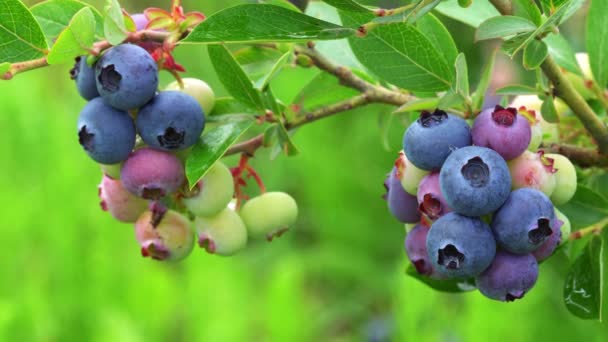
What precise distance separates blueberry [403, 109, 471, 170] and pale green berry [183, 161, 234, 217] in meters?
0.16

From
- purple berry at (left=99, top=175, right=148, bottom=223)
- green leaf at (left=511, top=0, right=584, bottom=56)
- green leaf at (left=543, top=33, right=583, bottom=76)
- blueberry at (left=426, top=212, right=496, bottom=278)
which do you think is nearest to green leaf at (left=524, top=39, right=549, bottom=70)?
green leaf at (left=511, top=0, right=584, bottom=56)

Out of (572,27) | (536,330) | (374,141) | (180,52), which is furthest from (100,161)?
(180,52)

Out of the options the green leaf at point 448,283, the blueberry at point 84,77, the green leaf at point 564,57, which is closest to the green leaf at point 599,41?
the green leaf at point 564,57

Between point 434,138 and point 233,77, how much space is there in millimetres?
178

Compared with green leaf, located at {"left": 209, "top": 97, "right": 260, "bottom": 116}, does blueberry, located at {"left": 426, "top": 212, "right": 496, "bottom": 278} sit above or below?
above

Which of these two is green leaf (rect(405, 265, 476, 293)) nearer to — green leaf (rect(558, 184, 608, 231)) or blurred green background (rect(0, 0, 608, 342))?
green leaf (rect(558, 184, 608, 231))

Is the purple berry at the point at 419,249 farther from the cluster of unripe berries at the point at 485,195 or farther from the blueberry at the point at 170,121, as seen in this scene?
the blueberry at the point at 170,121

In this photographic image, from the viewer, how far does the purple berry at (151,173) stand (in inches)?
24.0

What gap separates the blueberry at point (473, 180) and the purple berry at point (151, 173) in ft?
0.68

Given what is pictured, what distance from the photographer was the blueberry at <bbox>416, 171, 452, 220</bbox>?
572mm

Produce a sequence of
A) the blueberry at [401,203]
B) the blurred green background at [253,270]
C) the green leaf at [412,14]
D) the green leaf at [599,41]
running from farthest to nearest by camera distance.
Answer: the blurred green background at [253,270] → the green leaf at [599,41] → the blueberry at [401,203] → the green leaf at [412,14]

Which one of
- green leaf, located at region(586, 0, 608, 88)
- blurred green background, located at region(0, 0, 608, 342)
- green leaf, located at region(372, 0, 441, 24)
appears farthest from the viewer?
blurred green background, located at region(0, 0, 608, 342)

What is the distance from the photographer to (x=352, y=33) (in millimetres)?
570

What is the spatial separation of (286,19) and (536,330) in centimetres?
211
